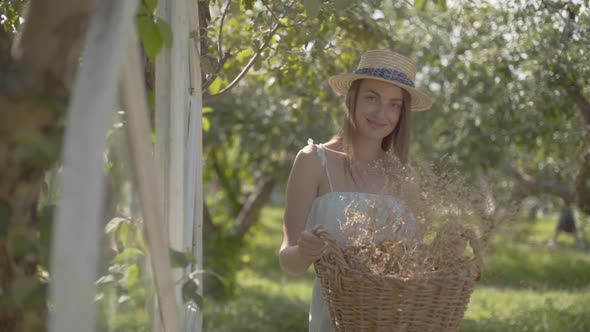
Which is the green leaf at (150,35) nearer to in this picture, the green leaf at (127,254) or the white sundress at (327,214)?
the green leaf at (127,254)

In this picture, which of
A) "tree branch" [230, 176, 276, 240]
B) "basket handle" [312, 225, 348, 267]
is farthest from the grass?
"basket handle" [312, 225, 348, 267]

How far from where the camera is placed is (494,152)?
25.5 ft

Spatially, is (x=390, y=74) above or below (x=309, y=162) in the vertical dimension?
above

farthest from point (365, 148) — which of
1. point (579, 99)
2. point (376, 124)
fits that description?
point (579, 99)

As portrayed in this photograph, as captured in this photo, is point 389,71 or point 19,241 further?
point 389,71

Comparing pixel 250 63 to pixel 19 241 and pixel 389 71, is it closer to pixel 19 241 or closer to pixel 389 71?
pixel 389 71

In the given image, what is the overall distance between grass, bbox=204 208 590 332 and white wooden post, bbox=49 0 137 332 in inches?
53.4

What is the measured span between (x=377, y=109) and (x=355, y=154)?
0.63 feet

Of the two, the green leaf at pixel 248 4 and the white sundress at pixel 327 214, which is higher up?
the green leaf at pixel 248 4

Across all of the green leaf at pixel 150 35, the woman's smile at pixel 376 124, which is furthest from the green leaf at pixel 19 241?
the woman's smile at pixel 376 124

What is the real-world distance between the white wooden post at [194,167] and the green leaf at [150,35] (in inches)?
17.3

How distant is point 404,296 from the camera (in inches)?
83.5

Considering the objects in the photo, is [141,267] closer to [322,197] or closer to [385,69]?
[322,197]

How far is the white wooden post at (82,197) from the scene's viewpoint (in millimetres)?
1132
